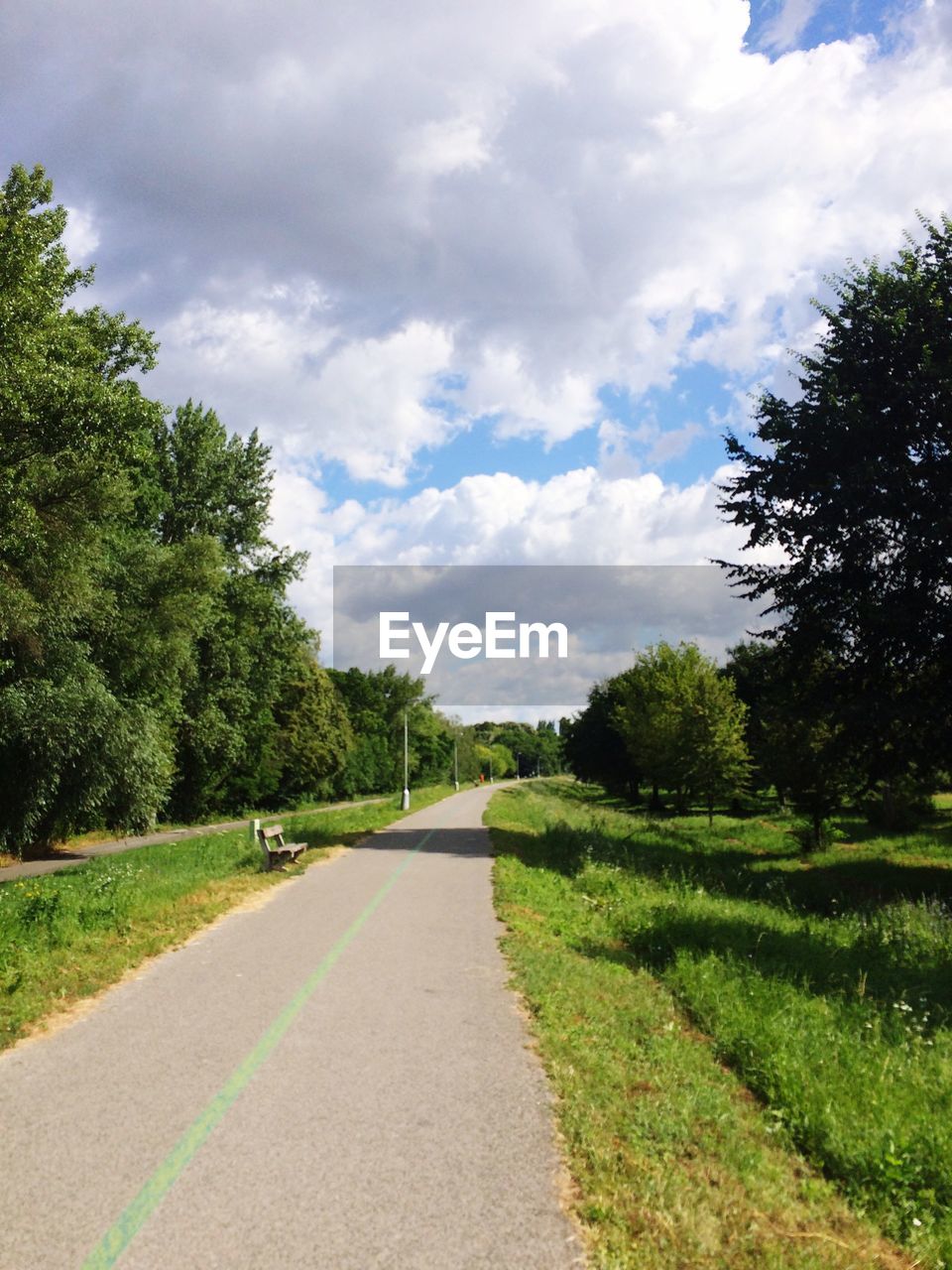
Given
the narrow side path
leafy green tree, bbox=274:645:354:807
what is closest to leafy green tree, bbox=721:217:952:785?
the narrow side path

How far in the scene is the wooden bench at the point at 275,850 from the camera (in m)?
18.9

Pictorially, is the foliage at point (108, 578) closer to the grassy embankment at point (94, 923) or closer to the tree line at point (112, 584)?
the tree line at point (112, 584)

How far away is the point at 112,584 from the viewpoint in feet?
93.0

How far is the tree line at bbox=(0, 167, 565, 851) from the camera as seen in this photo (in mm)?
16812

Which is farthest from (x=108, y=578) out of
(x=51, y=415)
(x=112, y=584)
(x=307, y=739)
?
(x=307, y=739)

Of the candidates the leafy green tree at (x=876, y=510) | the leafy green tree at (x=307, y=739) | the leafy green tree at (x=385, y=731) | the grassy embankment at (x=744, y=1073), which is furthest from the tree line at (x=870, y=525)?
the leafy green tree at (x=385, y=731)

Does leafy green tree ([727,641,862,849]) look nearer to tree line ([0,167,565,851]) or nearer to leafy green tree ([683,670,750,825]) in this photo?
leafy green tree ([683,670,750,825])

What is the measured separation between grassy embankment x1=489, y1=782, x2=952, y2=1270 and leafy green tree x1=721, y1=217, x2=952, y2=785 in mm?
7620

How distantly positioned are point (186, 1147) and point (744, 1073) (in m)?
4.11

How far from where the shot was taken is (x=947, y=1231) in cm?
434

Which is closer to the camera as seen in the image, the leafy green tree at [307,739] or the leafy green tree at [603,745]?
the leafy green tree at [307,739]

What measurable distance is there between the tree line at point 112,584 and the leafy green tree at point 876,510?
16212 mm

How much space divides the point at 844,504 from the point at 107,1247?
68.6 feet

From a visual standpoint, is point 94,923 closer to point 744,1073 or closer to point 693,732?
point 744,1073
